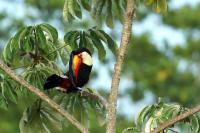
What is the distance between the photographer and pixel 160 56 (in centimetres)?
1681

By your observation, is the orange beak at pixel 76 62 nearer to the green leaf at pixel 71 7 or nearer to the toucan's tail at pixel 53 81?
the toucan's tail at pixel 53 81

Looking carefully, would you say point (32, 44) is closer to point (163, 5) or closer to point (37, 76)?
point (37, 76)

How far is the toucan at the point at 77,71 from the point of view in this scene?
10.1 ft

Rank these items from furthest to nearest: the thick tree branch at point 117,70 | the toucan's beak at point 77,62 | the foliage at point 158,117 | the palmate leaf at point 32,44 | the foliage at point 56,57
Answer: the palmate leaf at point 32,44 < the foliage at point 56,57 < the foliage at point 158,117 < the toucan's beak at point 77,62 < the thick tree branch at point 117,70

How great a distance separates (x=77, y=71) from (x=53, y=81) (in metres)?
0.18

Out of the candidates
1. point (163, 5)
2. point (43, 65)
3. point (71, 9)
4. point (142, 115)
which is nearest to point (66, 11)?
point (71, 9)

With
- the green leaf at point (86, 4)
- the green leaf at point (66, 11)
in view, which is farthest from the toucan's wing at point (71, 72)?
the green leaf at point (86, 4)

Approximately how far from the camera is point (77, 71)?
3105 millimetres

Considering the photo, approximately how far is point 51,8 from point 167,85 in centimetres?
415

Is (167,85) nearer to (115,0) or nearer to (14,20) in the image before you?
(14,20)

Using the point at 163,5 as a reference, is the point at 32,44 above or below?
below

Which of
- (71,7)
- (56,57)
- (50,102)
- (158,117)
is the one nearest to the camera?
(50,102)

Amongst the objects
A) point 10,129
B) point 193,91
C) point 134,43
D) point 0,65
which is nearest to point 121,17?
point 0,65

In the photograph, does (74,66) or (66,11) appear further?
(66,11)
